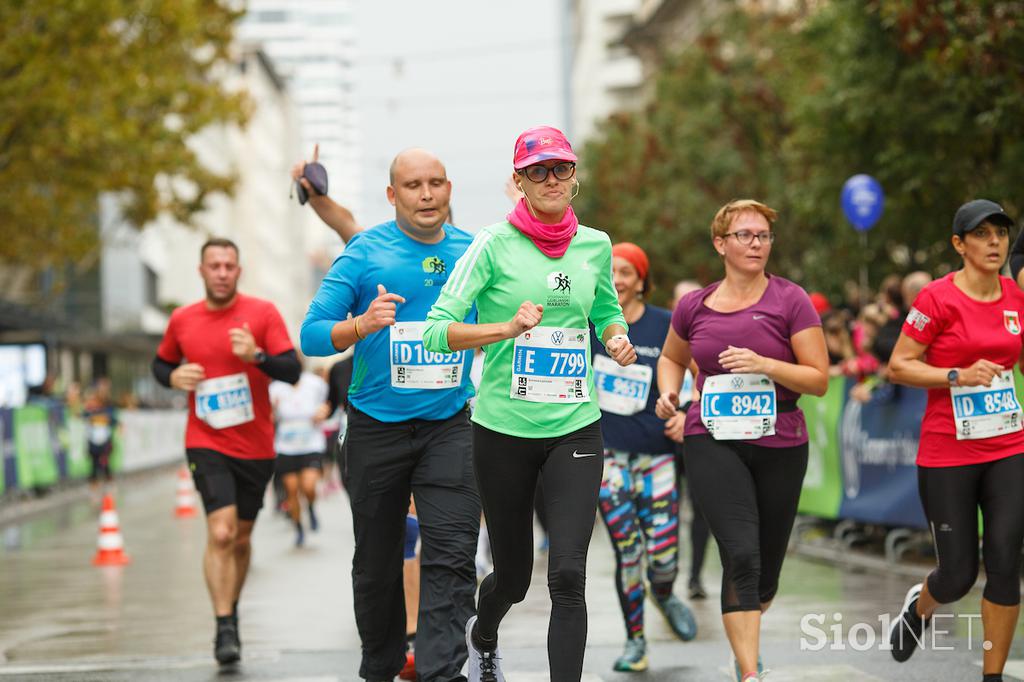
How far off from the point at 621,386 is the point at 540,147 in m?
3.28

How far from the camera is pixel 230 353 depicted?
877 centimetres

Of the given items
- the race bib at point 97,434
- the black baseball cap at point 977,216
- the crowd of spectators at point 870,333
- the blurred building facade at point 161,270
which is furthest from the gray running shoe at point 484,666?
the race bib at point 97,434

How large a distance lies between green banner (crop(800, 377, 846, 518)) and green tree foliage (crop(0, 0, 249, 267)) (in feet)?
42.3

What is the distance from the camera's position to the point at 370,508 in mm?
6688

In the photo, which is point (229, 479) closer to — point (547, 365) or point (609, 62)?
point (547, 365)

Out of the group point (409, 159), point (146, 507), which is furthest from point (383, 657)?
point (146, 507)

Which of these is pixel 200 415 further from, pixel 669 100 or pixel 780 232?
pixel 669 100

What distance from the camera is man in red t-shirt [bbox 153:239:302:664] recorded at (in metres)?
8.57

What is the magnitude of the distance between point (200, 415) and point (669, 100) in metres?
27.7

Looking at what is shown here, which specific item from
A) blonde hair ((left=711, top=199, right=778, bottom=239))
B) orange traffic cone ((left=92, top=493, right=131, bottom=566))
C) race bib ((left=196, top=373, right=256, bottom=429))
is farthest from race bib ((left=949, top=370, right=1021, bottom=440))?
orange traffic cone ((left=92, top=493, right=131, bottom=566))

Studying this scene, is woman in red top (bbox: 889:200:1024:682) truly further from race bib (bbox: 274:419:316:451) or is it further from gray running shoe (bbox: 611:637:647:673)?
race bib (bbox: 274:419:316:451)

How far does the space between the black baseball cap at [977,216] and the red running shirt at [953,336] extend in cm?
22

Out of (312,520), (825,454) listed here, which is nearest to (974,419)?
(825,454)

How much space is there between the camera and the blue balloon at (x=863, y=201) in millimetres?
18188
